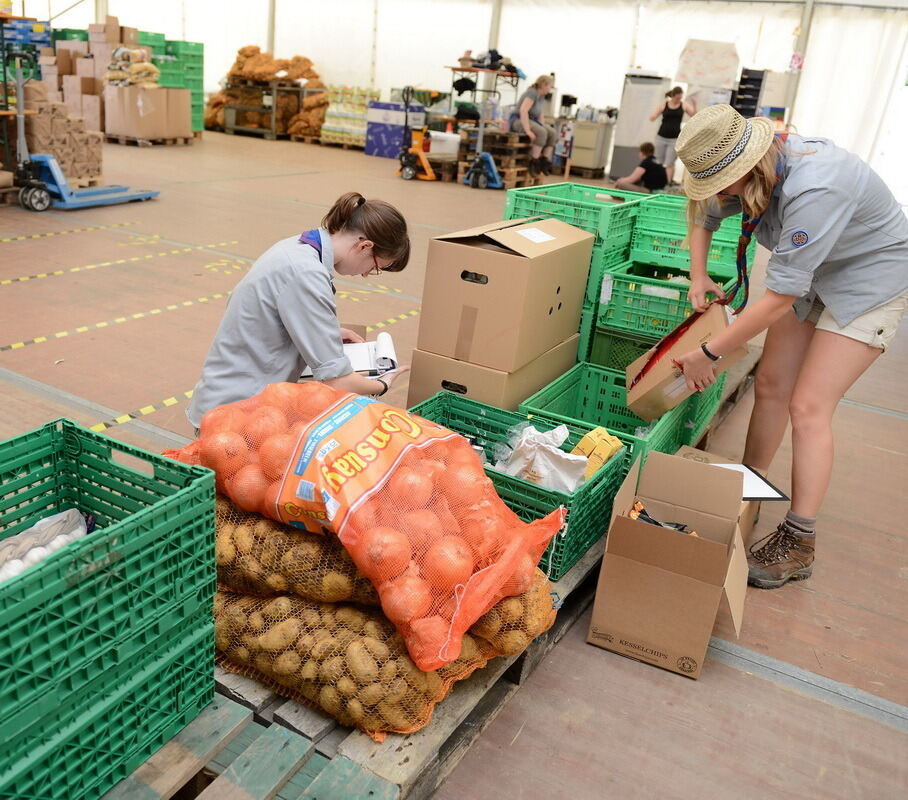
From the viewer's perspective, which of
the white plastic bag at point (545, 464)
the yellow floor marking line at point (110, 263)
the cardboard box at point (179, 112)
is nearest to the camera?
the white plastic bag at point (545, 464)

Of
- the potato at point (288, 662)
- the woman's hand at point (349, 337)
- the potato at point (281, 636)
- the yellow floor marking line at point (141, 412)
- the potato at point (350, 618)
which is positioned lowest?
the yellow floor marking line at point (141, 412)

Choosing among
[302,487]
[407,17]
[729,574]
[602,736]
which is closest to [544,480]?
[729,574]

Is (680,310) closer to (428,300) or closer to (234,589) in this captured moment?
(428,300)

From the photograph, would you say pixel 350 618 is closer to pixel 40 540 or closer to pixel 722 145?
pixel 40 540

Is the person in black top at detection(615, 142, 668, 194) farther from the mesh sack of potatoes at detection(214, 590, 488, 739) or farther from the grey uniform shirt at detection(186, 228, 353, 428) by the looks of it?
the mesh sack of potatoes at detection(214, 590, 488, 739)

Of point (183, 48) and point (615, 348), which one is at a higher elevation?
point (183, 48)

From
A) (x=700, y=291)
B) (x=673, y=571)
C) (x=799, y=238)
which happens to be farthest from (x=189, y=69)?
(x=673, y=571)

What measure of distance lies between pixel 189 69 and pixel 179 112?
1.64m

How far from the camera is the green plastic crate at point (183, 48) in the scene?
13.9m

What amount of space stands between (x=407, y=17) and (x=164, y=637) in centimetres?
1670

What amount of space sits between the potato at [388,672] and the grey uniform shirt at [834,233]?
162 centimetres

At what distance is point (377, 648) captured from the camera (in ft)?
6.37

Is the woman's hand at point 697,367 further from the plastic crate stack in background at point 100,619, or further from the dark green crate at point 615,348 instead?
the plastic crate stack in background at point 100,619

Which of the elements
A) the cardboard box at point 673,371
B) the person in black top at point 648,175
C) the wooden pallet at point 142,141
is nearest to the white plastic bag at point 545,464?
the cardboard box at point 673,371
